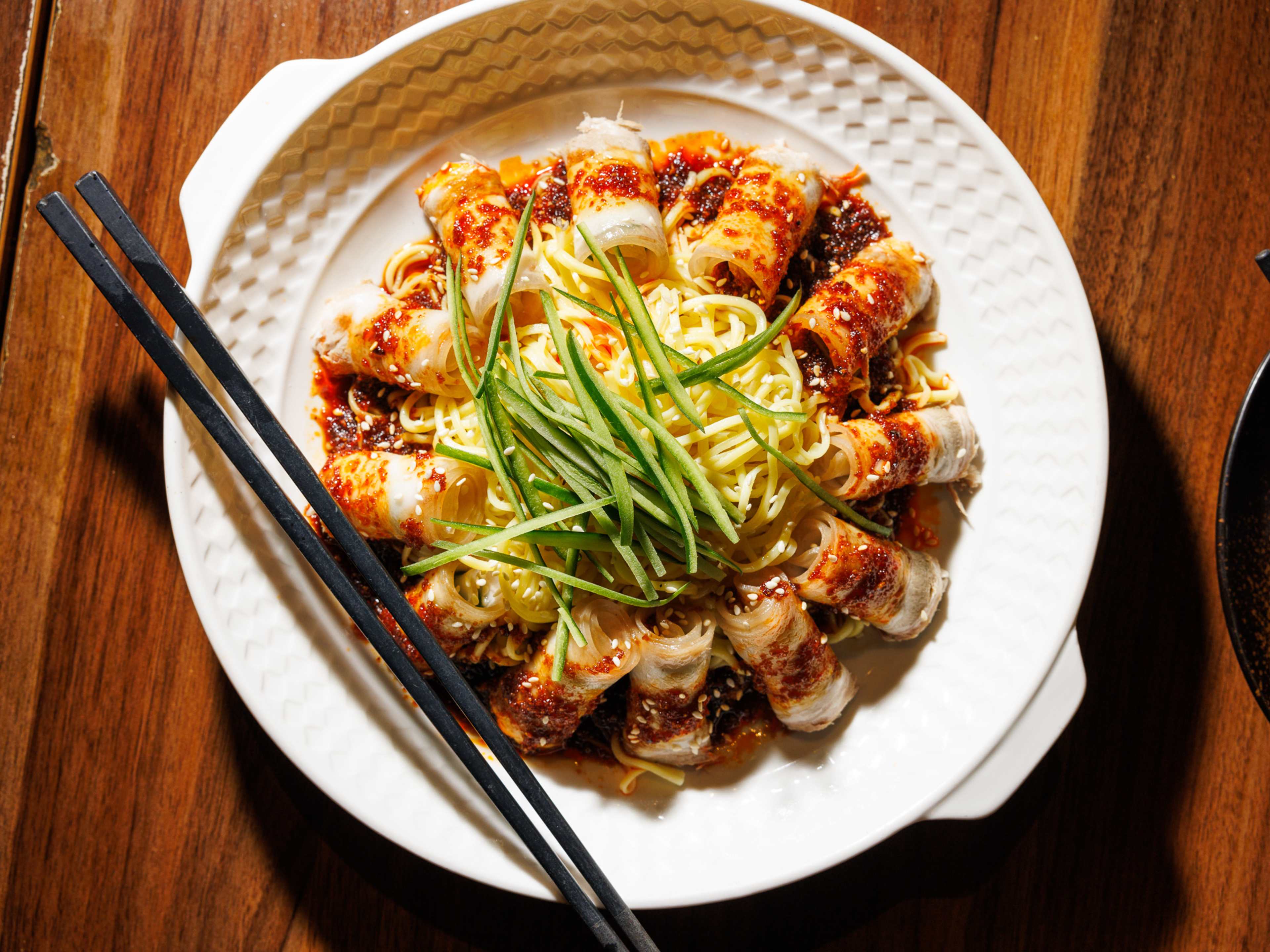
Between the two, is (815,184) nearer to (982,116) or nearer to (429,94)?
(982,116)

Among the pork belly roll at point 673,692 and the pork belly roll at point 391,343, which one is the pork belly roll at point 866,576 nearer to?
the pork belly roll at point 673,692

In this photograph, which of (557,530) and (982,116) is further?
(982,116)

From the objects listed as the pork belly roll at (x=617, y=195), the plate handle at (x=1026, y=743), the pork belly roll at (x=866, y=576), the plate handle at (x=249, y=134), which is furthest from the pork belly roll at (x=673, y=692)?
the plate handle at (x=249, y=134)

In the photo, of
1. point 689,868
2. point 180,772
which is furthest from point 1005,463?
point 180,772

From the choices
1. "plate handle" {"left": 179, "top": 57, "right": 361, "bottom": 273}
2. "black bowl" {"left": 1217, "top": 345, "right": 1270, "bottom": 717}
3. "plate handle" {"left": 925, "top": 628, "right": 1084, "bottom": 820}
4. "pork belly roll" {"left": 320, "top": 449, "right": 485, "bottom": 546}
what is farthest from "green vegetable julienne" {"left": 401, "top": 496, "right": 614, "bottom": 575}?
"black bowl" {"left": 1217, "top": 345, "right": 1270, "bottom": 717}

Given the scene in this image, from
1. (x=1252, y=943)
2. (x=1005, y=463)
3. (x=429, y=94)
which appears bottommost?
(x=1252, y=943)

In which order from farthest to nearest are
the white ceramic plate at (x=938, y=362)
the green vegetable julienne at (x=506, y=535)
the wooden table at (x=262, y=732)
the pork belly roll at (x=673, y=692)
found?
the wooden table at (x=262, y=732), the white ceramic plate at (x=938, y=362), the pork belly roll at (x=673, y=692), the green vegetable julienne at (x=506, y=535)

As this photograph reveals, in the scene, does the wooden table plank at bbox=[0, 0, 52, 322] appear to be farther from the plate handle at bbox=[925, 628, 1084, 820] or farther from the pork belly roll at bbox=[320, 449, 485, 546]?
the plate handle at bbox=[925, 628, 1084, 820]
